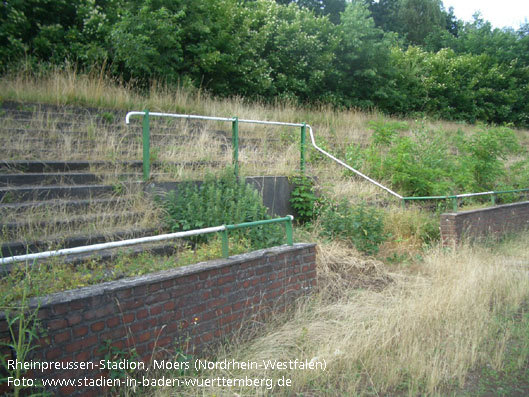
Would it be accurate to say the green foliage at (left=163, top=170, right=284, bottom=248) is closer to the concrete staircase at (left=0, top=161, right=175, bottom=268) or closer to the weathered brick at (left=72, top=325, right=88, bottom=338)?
the concrete staircase at (left=0, top=161, right=175, bottom=268)

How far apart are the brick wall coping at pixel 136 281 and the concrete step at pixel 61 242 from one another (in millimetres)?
1023

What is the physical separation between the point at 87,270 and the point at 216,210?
75.3 inches

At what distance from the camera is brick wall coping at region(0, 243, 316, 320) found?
297 centimetres

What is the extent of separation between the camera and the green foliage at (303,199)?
24.6 ft

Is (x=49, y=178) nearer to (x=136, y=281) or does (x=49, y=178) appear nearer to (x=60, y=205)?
(x=60, y=205)

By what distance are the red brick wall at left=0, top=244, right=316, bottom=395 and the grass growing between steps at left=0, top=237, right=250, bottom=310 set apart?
21cm

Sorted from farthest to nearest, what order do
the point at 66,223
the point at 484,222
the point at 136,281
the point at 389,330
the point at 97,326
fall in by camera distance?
the point at 484,222 < the point at 66,223 < the point at 389,330 < the point at 136,281 < the point at 97,326

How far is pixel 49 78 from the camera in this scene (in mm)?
8719

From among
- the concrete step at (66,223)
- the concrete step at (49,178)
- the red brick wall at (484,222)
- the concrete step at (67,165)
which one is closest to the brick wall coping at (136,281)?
the concrete step at (66,223)

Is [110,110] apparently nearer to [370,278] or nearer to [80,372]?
[370,278]

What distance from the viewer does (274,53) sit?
1572 centimetres

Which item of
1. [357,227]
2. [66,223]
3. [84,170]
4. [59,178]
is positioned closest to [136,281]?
[66,223]

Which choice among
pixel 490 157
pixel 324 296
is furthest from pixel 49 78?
pixel 490 157

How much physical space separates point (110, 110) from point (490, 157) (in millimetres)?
8849
